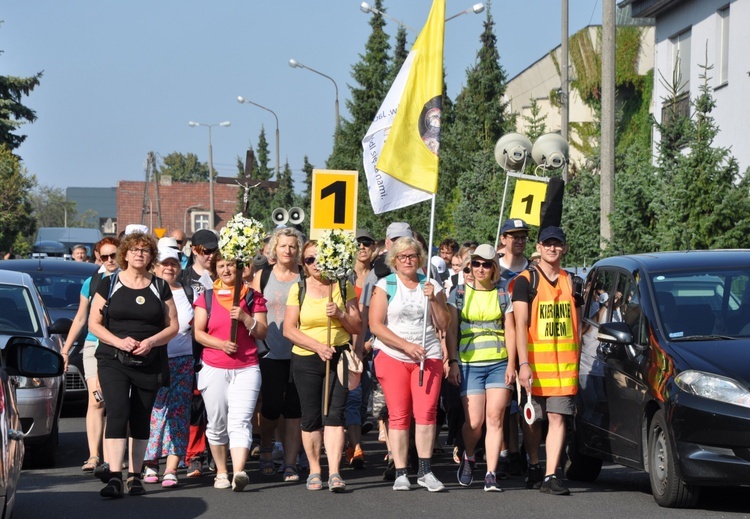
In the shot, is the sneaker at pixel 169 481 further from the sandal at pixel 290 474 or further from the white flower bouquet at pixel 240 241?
the white flower bouquet at pixel 240 241

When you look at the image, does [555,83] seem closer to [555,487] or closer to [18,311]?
A: [18,311]

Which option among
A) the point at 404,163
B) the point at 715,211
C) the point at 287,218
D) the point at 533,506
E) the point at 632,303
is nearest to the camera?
the point at 533,506

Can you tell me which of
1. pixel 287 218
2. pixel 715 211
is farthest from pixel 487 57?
pixel 715 211

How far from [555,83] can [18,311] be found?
49.2 m

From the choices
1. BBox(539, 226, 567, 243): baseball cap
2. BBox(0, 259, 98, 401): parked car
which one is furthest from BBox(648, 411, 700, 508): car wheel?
BBox(0, 259, 98, 401): parked car

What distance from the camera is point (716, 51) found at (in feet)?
95.2

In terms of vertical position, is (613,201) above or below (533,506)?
above

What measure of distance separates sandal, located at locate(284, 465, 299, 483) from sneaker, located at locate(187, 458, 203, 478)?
0.72 meters

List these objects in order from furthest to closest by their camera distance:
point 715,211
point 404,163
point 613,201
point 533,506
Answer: point 613,201
point 715,211
point 404,163
point 533,506

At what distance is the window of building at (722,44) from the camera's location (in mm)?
28750

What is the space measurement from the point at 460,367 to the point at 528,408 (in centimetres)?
67

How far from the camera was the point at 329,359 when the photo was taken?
10680 millimetres

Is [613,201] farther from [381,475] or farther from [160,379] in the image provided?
[160,379]

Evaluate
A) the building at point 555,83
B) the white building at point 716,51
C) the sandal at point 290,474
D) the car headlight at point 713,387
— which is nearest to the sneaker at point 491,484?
the sandal at point 290,474
